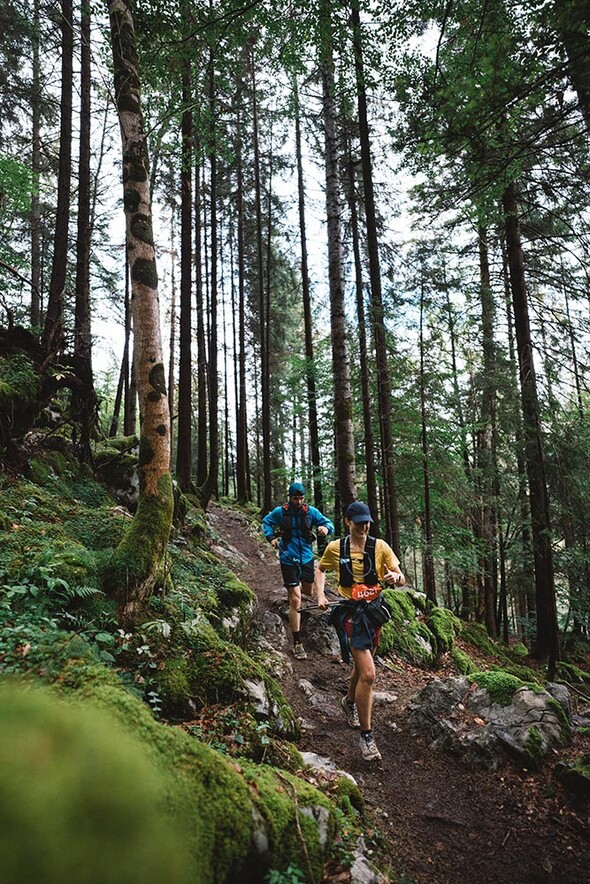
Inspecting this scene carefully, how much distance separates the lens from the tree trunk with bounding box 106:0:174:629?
170 inches

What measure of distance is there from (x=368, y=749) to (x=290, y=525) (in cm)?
313

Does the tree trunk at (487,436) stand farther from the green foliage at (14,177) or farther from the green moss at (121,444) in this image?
the green foliage at (14,177)

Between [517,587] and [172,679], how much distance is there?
65.5 feet

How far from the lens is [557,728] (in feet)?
13.8

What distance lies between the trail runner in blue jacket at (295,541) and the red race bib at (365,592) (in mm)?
2017

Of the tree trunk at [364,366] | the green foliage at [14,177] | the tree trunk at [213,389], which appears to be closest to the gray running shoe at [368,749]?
the tree trunk at [364,366]

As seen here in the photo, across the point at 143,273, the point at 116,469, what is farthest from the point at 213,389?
Result: the point at 143,273

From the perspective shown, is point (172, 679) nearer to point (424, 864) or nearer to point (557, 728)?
point (424, 864)

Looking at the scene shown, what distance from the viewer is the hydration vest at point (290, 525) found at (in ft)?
21.3

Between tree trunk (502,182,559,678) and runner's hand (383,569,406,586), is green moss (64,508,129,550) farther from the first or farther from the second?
tree trunk (502,182,559,678)

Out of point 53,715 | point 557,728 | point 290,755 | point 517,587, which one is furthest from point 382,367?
point 517,587

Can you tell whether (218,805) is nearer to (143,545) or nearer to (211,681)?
(211,681)

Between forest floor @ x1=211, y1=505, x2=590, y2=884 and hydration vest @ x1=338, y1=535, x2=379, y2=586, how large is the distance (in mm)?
1677

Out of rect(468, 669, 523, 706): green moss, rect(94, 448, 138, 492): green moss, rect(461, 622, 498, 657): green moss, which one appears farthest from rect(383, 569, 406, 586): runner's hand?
rect(461, 622, 498, 657): green moss
